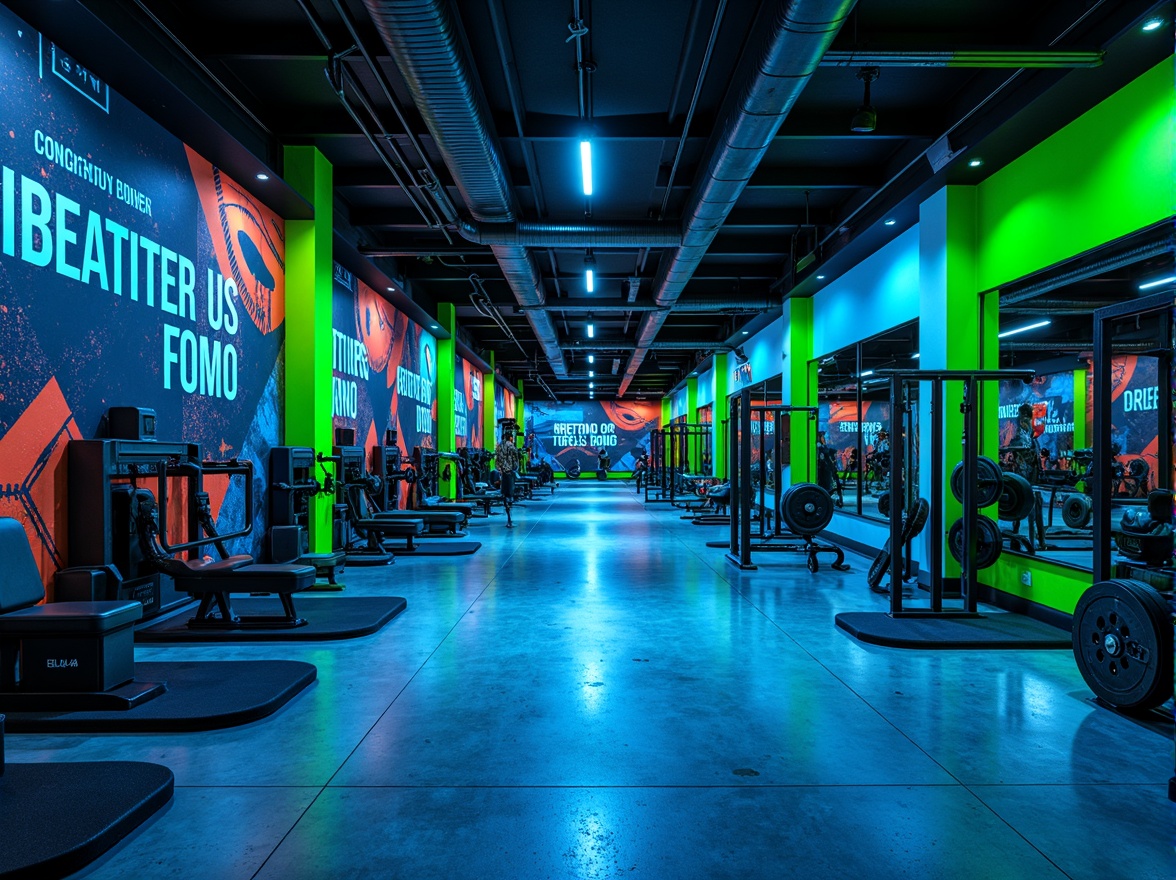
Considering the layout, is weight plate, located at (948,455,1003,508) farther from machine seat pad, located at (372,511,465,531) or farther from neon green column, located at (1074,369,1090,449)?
machine seat pad, located at (372,511,465,531)

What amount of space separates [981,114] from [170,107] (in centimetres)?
608

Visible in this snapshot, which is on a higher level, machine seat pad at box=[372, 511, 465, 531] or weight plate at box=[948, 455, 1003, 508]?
weight plate at box=[948, 455, 1003, 508]

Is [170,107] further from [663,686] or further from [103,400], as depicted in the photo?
[663,686]

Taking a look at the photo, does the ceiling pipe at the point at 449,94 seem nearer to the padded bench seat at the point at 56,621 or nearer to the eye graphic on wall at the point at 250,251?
the eye graphic on wall at the point at 250,251

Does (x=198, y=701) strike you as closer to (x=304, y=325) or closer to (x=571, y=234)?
(x=304, y=325)

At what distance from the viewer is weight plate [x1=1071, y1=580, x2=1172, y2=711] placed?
3.15 meters

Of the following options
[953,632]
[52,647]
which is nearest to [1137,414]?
[953,632]

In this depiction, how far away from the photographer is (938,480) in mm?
5031

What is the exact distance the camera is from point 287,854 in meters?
2.18

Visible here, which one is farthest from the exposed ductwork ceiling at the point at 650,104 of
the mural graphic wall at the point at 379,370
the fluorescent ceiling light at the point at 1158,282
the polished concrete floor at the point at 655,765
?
the polished concrete floor at the point at 655,765

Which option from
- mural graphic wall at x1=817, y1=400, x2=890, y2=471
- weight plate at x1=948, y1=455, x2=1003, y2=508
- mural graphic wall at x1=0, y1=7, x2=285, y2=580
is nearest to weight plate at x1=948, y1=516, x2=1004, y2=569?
weight plate at x1=948, y1=455, x2=1003, y2=508

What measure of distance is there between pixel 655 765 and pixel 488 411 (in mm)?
18907

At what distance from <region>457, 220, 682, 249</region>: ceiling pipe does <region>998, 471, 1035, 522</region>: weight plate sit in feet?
14.4

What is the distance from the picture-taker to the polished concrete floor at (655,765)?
7.13 feet
